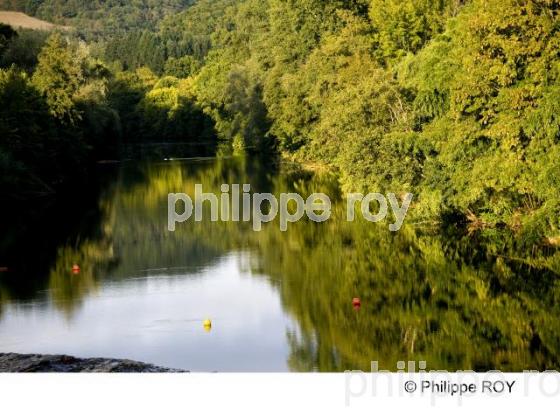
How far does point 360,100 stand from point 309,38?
1170 inches

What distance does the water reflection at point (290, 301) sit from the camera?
18.3m

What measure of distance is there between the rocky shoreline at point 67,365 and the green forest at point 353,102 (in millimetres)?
12899

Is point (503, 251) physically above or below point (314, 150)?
below

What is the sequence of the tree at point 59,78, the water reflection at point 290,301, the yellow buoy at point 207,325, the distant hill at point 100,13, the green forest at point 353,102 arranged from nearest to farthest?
the water reflection at point 290,301
the yellow buoy at point 207,325
the green forest at point 353,102
the tree at point 59,78
the distant hill at point 100,13

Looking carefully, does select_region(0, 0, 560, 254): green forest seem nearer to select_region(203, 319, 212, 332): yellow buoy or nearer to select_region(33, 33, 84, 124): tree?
select_region(33, 33, 84, 124): tree

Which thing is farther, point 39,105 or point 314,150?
point 314,150

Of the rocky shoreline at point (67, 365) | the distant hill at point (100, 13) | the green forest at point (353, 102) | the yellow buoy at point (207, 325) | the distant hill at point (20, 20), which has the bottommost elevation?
the rocky shoreline at point (67, 365)

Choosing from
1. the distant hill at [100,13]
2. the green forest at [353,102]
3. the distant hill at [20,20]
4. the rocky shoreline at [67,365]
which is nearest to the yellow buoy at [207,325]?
the rocky shoreline at [67,365]

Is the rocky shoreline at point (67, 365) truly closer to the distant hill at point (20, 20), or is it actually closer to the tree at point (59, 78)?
the tree at point (59, 78)

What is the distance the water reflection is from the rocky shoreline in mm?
992
